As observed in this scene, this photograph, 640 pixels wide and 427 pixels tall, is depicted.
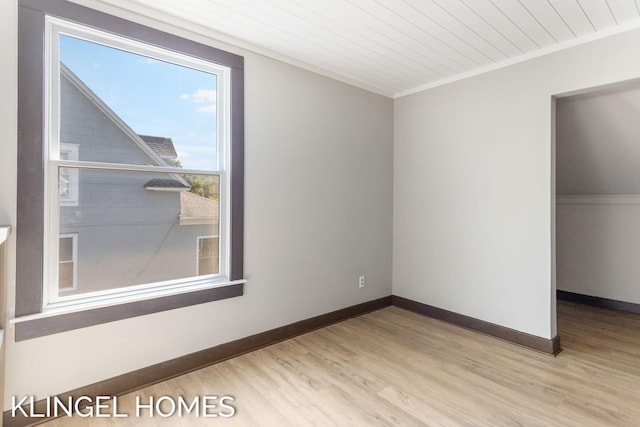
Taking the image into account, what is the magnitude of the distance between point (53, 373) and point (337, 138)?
8.83ft

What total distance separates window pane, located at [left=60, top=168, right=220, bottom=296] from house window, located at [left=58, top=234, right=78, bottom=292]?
25 millimetres

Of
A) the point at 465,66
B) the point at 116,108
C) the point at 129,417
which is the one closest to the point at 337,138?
the point at 465,66

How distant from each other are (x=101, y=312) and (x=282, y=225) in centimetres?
139

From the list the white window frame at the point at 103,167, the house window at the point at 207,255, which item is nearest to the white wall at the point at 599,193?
the white window frame at the point at 103,167

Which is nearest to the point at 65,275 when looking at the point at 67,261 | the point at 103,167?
the point at 67,261

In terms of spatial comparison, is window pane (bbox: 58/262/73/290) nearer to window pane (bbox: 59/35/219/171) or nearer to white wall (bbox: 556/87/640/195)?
window pane (bbox: 59/35/219/171)

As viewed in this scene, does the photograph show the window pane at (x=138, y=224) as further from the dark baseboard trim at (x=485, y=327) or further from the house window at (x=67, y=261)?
the dark baseboard trim at (x=485, y=327)

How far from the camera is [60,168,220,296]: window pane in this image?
2025 mm

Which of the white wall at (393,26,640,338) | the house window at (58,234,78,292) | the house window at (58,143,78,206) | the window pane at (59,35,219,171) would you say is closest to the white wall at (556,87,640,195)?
the white wall at (393,26,640,338)

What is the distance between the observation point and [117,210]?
213 cm

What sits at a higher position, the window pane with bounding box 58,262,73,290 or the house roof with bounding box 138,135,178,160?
the house roof with bounding box 138,135,178,160

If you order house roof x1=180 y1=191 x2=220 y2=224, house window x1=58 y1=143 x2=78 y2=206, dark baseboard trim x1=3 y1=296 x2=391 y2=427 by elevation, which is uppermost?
house window x1=58 y1=143 x2=78 y2=206

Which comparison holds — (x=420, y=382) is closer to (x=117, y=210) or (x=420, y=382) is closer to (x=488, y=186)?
(x=488, y=186)

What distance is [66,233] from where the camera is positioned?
1953 millimetres
